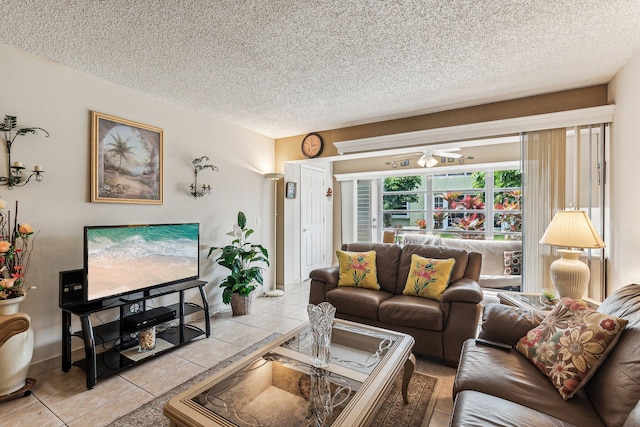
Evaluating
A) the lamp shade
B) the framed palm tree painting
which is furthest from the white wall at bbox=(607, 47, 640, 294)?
the framed palm tree painting

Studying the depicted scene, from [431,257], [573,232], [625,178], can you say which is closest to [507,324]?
[573,232]

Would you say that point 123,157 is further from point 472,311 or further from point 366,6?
point 472,311

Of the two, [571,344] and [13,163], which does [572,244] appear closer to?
[571,344]

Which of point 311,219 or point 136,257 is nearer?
point 136,257

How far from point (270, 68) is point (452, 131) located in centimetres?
210

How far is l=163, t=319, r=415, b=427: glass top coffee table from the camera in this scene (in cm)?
123

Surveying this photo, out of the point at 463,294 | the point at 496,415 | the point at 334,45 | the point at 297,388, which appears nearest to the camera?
the point at 496,415

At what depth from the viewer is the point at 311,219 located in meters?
5.64

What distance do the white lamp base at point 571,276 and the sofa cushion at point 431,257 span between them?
72 cm

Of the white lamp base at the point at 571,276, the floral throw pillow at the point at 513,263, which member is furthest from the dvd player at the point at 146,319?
the floral throw pillow at the point at 513,263

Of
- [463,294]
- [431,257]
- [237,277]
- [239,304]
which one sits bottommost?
[239,304]

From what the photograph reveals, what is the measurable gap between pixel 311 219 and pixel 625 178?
4189 mm

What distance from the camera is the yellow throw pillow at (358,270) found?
10.2 feet

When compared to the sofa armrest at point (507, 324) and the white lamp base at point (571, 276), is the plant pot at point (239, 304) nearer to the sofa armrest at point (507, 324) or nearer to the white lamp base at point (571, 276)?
the sofa armrest at point (507, 324)
